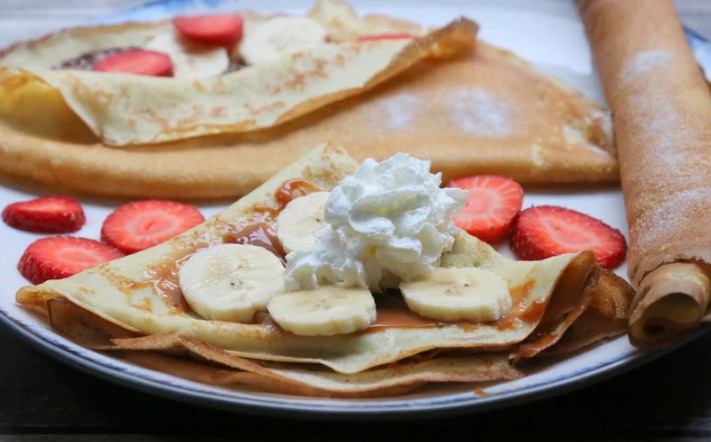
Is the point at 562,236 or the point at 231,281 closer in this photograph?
the point at 231,281

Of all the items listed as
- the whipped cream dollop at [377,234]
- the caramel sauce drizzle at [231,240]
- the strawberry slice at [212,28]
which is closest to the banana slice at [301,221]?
the caramel sauce drizzle at [231,240]

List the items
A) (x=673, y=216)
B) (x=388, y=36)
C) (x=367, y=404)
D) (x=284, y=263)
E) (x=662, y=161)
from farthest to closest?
(x=388, y=36), (x=662, y=161), (x=673, y=216), (x=284, y=263), (x=367, y=404)

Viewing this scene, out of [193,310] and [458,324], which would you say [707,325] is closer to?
[458,324]

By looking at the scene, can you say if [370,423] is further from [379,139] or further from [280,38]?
[280,38]

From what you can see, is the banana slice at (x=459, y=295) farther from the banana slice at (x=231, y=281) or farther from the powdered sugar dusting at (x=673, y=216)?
the powdered sugar dusting at (x=673, y=216)

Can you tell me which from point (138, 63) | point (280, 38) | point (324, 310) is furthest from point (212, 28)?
point (324, 310)

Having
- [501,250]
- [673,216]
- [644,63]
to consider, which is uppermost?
[644,63]

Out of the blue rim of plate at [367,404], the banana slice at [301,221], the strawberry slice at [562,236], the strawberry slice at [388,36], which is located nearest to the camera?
the blue rim of plate at [367,404]

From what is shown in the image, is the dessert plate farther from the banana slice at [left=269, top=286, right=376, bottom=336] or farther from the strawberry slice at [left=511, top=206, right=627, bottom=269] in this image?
the banana slice at [left=269, top=286, right=376, bottom=336]
